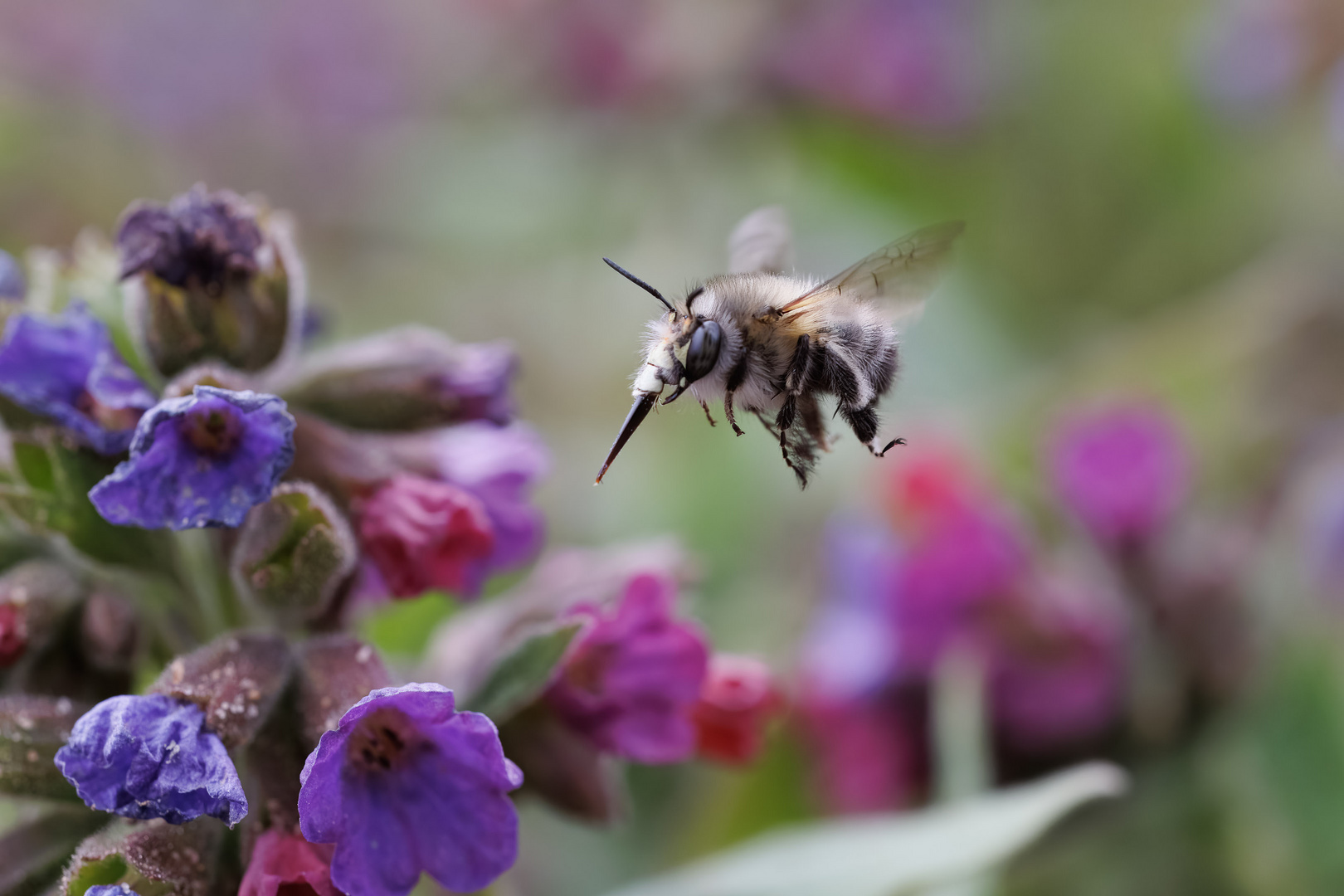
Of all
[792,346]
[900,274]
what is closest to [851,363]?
[792,346]

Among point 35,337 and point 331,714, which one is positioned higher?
point 35,337

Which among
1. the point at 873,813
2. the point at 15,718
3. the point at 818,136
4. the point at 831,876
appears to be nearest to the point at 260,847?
the point at 15,718

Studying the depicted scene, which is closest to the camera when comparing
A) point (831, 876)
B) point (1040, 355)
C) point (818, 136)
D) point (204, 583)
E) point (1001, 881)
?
point (204, 583)

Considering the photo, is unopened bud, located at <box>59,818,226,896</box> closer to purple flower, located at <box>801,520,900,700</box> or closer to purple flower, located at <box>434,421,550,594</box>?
purple flower, located at <box>434,421,550,594</box>

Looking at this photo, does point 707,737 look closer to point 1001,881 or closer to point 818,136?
point 1001,881

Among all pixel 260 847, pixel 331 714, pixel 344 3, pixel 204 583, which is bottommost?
pixel 260 847

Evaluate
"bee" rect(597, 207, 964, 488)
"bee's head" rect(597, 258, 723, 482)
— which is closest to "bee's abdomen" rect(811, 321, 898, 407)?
"bee" rect(597, 207, 964, 488)

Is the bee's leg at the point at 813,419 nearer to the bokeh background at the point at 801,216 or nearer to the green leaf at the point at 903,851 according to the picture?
the green leaf at the point at 903,851

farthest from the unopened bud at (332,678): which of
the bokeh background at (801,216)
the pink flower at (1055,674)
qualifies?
the pink flower at (1055,674)
